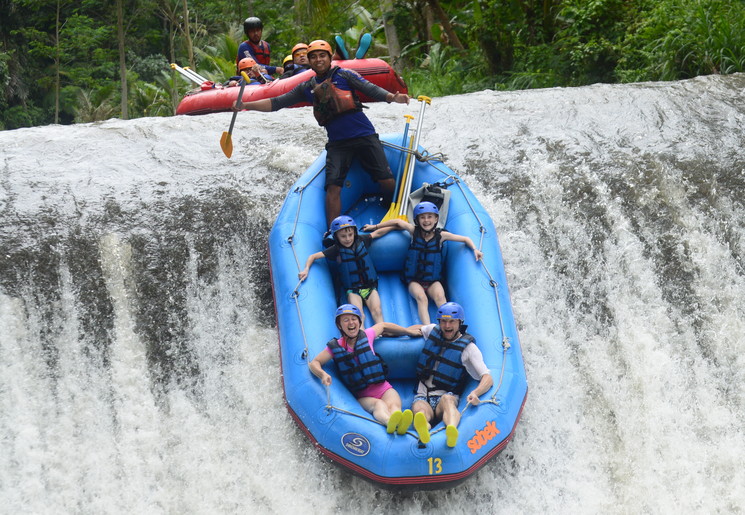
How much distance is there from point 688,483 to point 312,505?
2202mm

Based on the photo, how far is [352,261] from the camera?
5.39 m

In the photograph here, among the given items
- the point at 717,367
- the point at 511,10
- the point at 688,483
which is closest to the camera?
the point at 688,483

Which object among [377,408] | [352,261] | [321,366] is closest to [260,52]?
[352,261]

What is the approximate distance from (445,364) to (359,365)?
48 centimetres

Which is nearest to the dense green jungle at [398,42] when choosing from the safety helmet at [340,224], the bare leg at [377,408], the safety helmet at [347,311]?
the safety helmet at [340,224]

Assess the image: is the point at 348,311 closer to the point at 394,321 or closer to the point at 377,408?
the point at 377,408

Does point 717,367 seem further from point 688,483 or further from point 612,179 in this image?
point 612,179

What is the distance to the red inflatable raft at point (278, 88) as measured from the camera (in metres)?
8.38

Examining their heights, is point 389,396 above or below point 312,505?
above

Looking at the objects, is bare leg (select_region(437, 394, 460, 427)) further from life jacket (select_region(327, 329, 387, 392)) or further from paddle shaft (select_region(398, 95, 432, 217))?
paddle shaft (select_region(398, 95, 432, 217))

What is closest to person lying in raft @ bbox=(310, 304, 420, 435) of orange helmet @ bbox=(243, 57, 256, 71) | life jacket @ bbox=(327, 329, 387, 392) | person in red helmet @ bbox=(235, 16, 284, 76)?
life jacket @ bbox=(327, 329, 387, 392)

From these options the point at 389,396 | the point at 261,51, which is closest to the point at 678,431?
the point at 389,396

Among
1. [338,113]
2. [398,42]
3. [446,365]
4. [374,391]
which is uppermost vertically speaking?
[338,113]

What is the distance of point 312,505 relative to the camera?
482 centimetres
